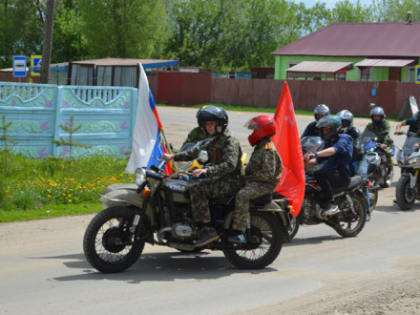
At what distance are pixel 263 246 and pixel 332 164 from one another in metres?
2.34

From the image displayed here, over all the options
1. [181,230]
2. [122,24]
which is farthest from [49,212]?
[122,24]

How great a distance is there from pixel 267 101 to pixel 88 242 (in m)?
39.6

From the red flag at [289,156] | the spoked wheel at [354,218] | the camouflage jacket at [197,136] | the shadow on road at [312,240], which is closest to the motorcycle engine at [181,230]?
the red flag at [289,156]

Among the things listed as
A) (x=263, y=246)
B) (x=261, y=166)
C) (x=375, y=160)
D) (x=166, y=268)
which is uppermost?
(x=261, y=166)

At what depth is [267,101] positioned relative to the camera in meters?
46.5

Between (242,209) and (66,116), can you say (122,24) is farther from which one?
(242,209)

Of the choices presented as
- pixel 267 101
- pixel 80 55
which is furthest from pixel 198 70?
pixel 80 55

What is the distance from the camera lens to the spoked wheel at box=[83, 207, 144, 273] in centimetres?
743

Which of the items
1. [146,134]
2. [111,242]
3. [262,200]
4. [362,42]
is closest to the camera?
[111,242]

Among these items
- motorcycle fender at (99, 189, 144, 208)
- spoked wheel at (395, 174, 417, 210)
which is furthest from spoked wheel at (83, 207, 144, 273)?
spoked wheel at (395, 174, 417, 210)

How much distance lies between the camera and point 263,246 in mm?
8203

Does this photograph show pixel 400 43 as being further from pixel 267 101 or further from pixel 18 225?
pixel 18 225

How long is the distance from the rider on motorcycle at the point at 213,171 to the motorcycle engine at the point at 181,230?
125 mm

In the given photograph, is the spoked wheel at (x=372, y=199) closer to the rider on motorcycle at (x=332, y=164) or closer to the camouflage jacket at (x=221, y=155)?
the rider on motorcycle at (x=332, y=164)
